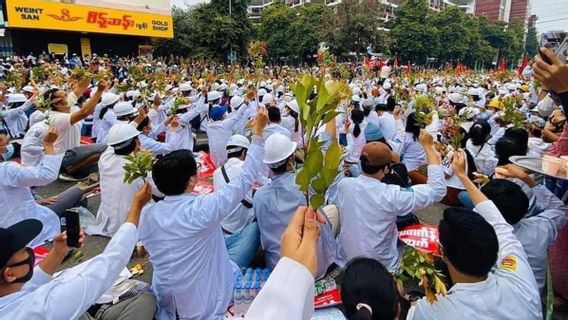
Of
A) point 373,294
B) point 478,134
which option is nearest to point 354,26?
point 478,134

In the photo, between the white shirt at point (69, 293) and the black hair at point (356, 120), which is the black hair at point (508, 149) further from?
the white shirt at point (69, 293)

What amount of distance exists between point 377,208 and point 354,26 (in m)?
34.1

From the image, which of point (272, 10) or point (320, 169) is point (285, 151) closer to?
point (320, 169)

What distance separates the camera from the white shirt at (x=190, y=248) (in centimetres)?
265

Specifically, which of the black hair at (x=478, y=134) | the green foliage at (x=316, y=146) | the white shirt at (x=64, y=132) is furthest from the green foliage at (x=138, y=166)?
the black hair at (x=478, y=134)

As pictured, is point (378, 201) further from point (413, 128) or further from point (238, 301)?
point (413, 128)

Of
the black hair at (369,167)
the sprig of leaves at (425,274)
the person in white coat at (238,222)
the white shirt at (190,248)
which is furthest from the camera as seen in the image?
the person in white coat at (238,222)

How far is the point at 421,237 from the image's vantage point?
4.11 m

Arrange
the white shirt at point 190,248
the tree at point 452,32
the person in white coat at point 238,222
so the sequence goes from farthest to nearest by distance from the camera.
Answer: the tree at point 452,32 → the person in white coat at point 238,222 → the white shirt at point 190,248

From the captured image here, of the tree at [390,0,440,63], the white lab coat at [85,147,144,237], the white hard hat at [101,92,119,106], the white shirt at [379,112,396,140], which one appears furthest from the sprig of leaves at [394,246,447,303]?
the tree at [390,0,440,63]

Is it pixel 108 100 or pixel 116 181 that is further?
pixel 108 100

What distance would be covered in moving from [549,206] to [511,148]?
3.39 feet

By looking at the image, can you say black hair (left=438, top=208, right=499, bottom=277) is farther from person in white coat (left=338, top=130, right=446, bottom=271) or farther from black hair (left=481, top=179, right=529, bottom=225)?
person in white coat (left=338, top=130, right=446, bottom=271)

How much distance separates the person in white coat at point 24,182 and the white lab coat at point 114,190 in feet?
2.59
